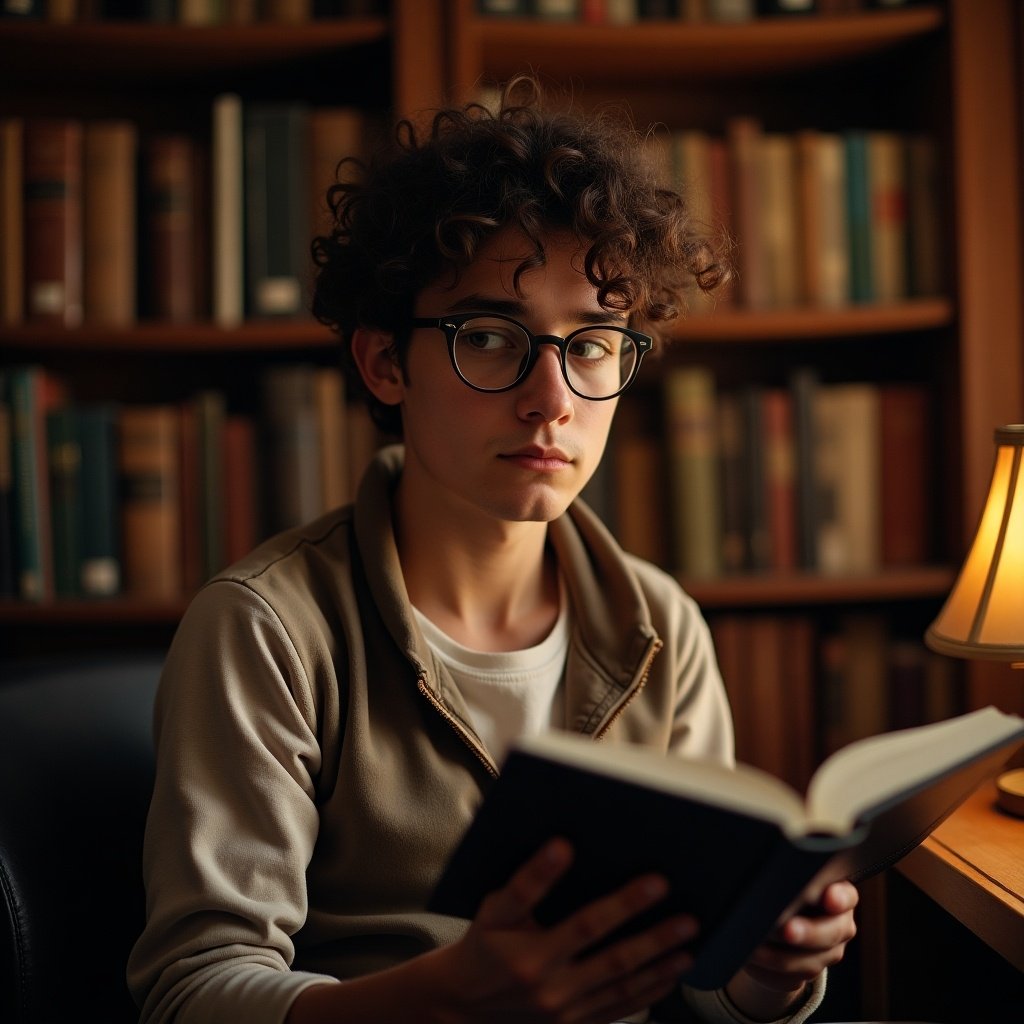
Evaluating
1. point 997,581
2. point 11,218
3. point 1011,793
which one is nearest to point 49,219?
point 11,218

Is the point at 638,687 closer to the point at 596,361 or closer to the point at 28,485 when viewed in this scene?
the point at 596,361

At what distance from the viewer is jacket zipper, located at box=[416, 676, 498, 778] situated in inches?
38.4

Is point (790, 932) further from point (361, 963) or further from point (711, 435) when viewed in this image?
point (711, 435)

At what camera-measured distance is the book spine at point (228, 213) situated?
5.37 ft

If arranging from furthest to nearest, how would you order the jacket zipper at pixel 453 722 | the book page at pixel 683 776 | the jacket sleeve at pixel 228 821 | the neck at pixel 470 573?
the neck at pixel 470 573
the jacket zipper at pixel 453 722
the jacket sleeve at pixel 228 821
the book page at pixel 683 776

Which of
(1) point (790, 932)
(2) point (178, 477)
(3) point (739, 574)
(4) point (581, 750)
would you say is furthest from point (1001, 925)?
(2) point (178, 477)

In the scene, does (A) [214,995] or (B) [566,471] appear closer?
(A) [214,995]

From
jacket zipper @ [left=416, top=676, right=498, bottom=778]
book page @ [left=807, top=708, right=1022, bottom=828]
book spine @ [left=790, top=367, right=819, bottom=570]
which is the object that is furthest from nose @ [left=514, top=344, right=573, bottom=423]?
book spine @ [left=790, top=367, right=819, bottom=570]

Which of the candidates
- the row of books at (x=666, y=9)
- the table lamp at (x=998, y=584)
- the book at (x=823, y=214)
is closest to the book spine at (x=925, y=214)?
the book at (x=823, y=214)

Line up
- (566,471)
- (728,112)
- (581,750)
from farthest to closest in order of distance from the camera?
(728,112)
(566,471)
(581,750)

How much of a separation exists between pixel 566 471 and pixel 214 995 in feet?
1.73

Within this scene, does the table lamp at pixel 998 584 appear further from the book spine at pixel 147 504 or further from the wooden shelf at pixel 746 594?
the book spine at pixel 147 504

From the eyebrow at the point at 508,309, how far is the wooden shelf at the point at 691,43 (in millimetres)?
773

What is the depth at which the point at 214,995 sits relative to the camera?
766mm
